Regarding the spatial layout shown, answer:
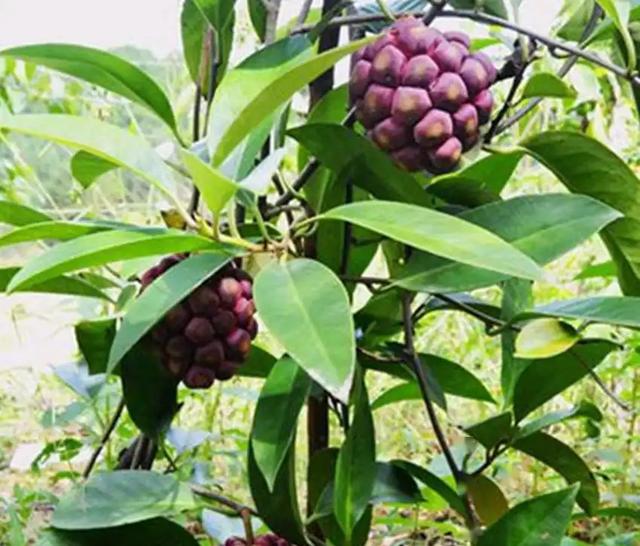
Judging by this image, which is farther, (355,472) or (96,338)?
(96,338)

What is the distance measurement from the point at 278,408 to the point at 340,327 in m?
0.14

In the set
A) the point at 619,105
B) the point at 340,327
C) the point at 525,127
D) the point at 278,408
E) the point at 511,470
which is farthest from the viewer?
the point at 619,105

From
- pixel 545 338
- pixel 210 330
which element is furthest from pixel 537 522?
pixel 210 330

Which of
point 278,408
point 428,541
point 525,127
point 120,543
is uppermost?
point 525,127

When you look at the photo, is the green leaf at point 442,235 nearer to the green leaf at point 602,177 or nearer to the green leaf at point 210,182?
the green leaf at point 210,182

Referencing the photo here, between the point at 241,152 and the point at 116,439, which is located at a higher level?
the point at 241,152

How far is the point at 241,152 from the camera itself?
561mm

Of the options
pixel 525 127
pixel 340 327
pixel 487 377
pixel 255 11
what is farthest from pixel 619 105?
pixel 340 327

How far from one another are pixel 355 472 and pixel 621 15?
0.28 meters

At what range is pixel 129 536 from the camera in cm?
62

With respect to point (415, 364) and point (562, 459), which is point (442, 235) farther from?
point (562, 459)

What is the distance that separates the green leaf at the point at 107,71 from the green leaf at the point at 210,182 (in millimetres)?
138

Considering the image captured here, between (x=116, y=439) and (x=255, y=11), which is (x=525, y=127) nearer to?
(x=255, y=11)

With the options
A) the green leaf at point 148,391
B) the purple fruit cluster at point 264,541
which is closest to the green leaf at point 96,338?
the green leaf at point 148,391
